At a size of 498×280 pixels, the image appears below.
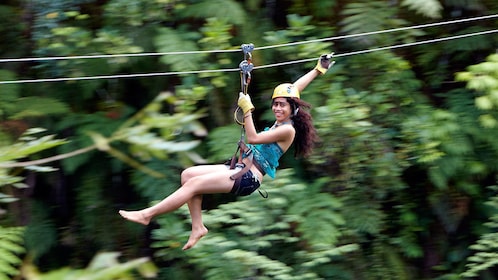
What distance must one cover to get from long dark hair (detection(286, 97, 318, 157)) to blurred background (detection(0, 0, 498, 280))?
1.08 meters

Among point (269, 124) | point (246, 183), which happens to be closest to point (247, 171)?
point (246, 183)

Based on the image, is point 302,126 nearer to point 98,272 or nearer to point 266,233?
point 266,233

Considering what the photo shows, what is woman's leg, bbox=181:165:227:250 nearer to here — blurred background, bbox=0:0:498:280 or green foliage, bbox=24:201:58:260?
blurred background, bbox=0:0:498:280

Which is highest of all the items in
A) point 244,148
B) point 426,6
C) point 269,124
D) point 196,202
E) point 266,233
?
point 426,6

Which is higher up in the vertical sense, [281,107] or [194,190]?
[281,107]

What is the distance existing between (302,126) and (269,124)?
1.76 metres

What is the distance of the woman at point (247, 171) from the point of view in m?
4.29

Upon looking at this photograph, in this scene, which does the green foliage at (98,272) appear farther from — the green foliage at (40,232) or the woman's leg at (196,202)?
the green foliage at (40,232)

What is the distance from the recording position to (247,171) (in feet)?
14.5

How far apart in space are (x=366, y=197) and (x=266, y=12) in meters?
1.69

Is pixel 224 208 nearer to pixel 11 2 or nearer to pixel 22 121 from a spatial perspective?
pixel 22 121

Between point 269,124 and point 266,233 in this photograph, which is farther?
point 269,124

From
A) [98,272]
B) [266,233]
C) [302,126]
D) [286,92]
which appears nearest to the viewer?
[98,272]

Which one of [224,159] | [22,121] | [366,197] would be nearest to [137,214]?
[224,159]
